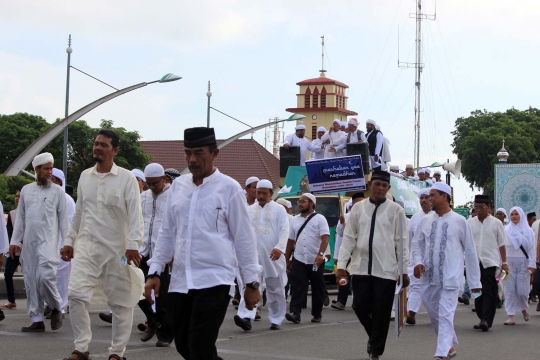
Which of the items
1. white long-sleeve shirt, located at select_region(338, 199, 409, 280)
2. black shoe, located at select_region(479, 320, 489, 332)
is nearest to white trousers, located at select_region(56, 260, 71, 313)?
white long-sleeve shirt, located at select_region(338, 199, 409, 280)

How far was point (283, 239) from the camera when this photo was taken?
47.0 ft

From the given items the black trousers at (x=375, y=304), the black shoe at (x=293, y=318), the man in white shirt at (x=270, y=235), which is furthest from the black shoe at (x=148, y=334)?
the black shoe at (x=293, y=318)

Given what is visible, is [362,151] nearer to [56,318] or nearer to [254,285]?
[56,318]

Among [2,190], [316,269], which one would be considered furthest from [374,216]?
[2,190]

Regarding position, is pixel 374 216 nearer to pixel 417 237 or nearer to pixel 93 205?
pixel 417 237

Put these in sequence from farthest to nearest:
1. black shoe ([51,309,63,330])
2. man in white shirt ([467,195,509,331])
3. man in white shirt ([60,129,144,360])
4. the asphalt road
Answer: man in white shirt ([467,195,509,331])
black shoe ([51,309,63,330])
the asphalt road
man in white shirt ([60,129,144,360])

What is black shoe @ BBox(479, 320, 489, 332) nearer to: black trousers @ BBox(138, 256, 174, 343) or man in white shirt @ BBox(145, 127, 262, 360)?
black trousers @ BBox(138, 256, 174, 343)

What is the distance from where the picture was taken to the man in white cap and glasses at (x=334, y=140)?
23.5 meters

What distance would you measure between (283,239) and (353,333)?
5.70 feet

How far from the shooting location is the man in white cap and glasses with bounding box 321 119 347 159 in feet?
77.1

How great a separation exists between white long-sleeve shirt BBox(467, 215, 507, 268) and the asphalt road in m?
0.99

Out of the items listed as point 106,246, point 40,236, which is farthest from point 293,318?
point 106,246

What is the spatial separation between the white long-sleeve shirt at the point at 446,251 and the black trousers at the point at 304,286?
3837mm

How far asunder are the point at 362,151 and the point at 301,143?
8.88 ft
